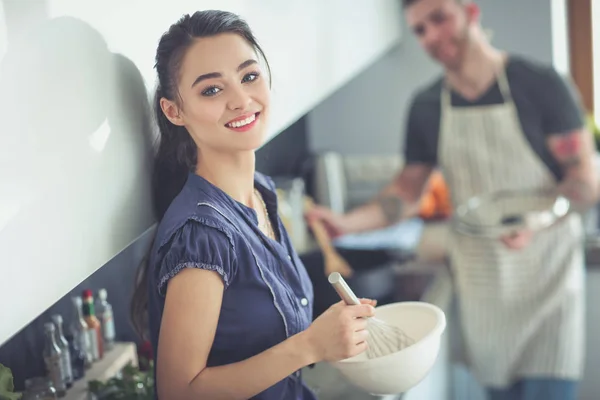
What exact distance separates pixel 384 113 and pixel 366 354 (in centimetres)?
147

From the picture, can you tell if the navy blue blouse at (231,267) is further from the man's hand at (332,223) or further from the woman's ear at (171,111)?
the man's hand at (332,223)

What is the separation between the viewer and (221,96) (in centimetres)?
A: 66

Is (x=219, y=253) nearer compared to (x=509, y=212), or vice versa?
(x=219, y=253)

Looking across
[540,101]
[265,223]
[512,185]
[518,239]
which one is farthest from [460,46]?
[265,223]

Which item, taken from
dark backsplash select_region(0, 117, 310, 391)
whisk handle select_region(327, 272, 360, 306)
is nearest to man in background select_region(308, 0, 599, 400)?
dark backsplash select_region(0, 117, 310, 391)

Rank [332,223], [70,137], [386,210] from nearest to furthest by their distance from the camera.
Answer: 1. [70,137]
2. [332,223]
3. [386,210]

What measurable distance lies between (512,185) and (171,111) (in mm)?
1188

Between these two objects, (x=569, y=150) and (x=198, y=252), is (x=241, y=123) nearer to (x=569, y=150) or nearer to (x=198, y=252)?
(x=198, y=252)

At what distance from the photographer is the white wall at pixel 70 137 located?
0.53 m

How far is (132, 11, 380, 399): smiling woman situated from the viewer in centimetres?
63

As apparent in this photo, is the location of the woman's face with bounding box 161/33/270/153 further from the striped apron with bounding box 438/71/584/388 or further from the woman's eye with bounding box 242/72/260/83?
the striped apron with bounding box 438/71/584/388

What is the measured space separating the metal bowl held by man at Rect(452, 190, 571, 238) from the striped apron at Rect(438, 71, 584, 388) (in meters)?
0.02

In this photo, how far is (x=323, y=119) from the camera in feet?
7.27

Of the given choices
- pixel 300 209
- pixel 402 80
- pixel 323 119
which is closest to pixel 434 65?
pixel 402 80
